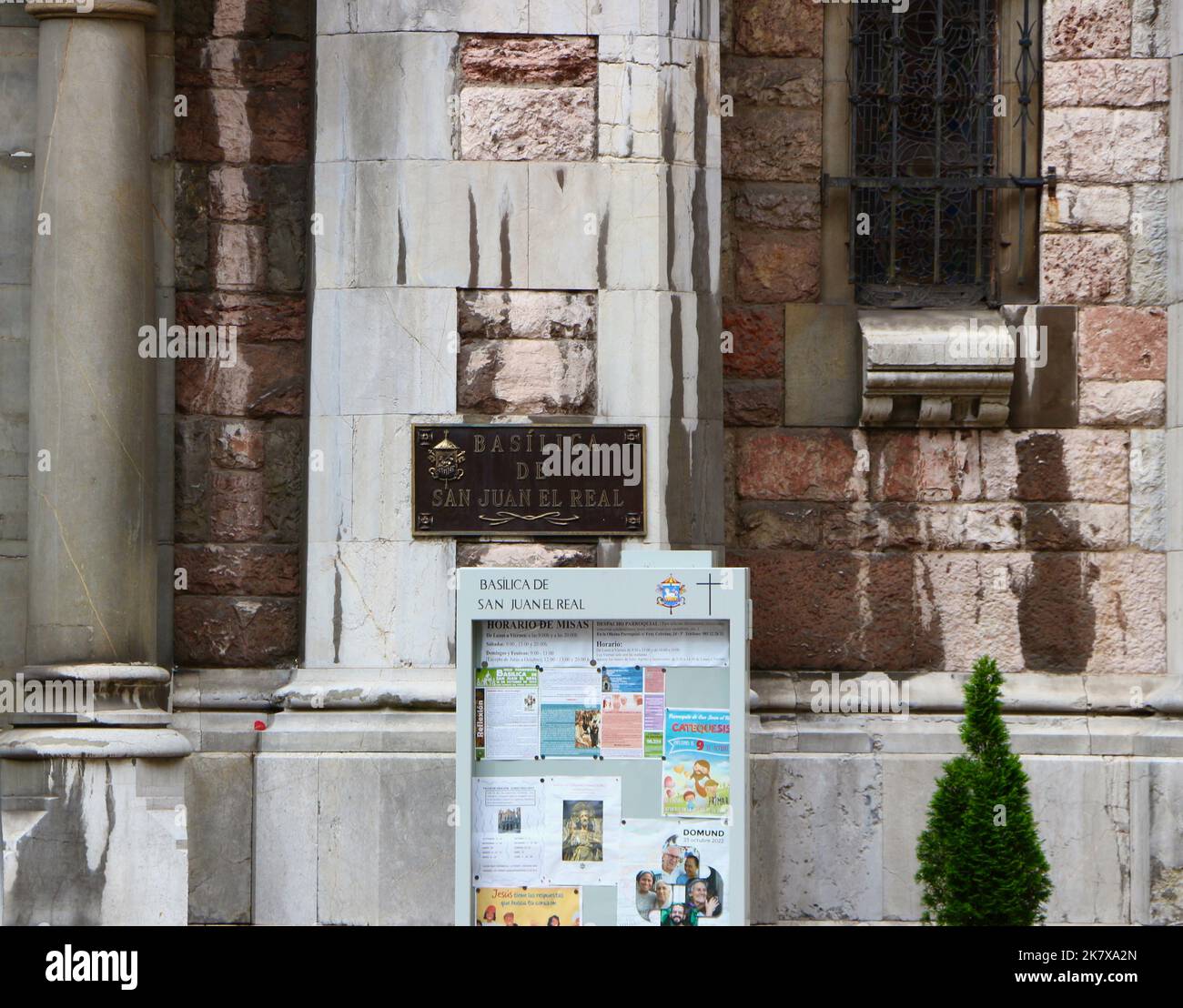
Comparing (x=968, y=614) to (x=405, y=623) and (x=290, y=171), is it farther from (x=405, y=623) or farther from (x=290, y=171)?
(x=290, y=171)

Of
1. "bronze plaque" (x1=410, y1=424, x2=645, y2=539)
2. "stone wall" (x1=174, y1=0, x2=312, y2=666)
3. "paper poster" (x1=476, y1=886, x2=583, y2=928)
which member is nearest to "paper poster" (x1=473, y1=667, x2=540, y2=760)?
"paper poster" (x1=476, y1=886, x2=583, y2=928)

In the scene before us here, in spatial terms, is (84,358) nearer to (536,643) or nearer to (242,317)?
(242,317)

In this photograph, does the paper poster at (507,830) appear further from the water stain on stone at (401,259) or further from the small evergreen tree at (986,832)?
the water stain on stone at (401,259)

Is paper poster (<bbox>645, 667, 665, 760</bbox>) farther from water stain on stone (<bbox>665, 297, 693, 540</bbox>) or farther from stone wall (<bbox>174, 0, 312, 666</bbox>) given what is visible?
stone wall (<bbox>174, 0, 312, 666</bbox>)

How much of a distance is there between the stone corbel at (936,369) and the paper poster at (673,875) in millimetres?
3703

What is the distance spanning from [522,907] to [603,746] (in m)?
A: 0.73

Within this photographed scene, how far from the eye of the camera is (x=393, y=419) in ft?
32.7

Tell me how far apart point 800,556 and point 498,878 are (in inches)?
143

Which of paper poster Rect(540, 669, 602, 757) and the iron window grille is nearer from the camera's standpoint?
paper poster Rect(540, 669, 602, 757)

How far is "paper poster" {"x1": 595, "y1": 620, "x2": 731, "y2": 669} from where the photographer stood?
25.5ft

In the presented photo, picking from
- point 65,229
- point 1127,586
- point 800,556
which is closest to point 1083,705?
point 1127,586

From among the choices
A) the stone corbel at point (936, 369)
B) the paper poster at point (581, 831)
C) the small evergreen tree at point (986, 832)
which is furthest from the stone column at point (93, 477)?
the stone corbel at point (936, 369)

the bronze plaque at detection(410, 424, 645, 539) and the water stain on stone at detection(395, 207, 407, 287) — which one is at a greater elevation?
the water stain on stone at detection(395, 207, 407, 287)

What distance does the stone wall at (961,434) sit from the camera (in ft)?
35.0
